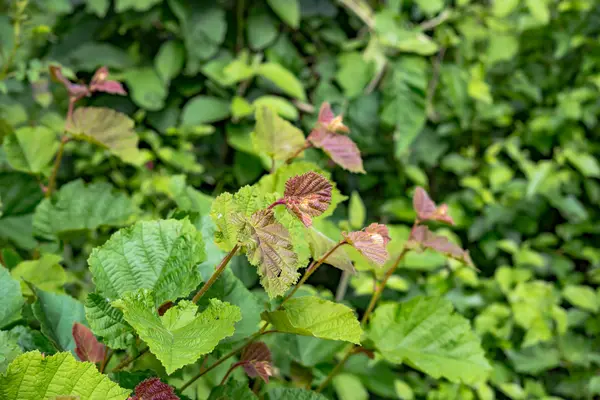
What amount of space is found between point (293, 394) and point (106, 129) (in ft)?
1.68

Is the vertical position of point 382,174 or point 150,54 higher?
point 150,54

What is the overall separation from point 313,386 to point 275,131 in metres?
0.43

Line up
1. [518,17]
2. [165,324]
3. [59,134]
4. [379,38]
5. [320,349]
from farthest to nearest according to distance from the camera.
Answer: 1. [518,17]
2. [379,38]
3. [59,134]
4. [320,349]
5. [165,324]

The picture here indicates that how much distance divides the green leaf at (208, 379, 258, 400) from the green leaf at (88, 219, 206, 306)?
0.12 metres

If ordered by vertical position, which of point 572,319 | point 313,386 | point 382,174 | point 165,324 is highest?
point 165,324

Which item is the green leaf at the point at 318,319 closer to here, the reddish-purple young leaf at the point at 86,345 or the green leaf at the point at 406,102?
the reddish-purple young leaf at the point at 86,345

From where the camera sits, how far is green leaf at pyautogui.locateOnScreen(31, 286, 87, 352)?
2.02ft

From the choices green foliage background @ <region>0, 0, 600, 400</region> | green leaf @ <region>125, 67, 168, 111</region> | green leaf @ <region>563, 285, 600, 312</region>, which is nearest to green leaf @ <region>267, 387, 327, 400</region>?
green foliage background @ <region>0, 0, 600, 400</region>

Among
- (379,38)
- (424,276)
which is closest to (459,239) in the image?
(424,276)

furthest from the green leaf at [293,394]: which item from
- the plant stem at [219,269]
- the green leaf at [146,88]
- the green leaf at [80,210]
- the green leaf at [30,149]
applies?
the green leaf at [146,88]

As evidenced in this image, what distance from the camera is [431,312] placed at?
2.48ft

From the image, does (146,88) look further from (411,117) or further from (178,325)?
(178,325)

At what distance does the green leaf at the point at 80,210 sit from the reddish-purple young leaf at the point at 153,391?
46cm

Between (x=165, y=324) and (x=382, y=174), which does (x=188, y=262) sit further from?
(x=382, y=174)
